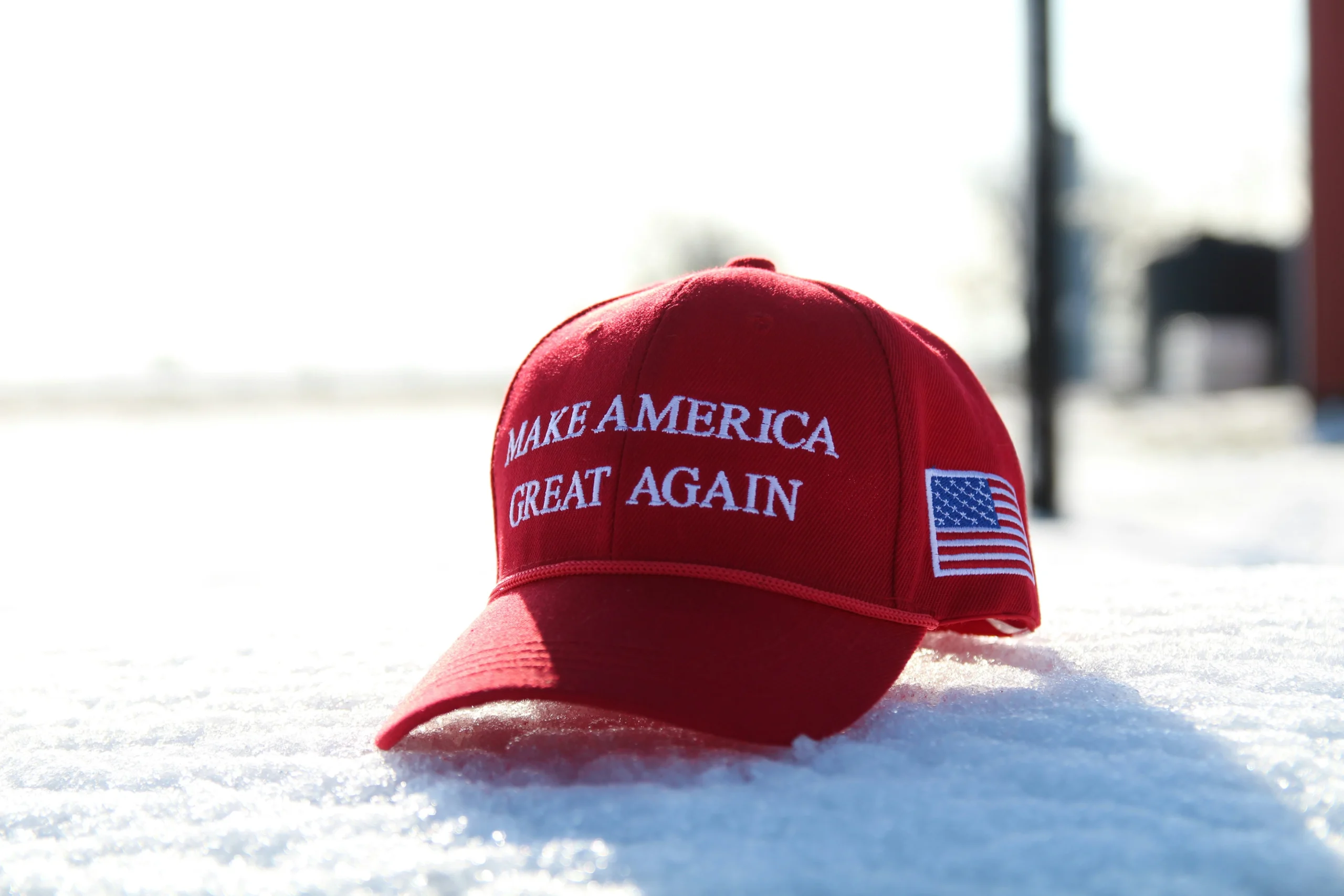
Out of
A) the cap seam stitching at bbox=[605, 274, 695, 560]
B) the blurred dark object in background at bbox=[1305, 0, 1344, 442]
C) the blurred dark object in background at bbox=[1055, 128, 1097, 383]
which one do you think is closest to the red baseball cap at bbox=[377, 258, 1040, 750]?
the cap seam stitching at bbox=[605, 274, 695, 560]

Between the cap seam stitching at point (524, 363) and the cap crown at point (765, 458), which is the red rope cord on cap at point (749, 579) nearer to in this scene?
the cap crown at point (765, 458)

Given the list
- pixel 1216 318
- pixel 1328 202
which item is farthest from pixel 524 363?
pixel 1216 318

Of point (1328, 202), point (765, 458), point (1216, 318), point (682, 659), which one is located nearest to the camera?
point (682, 659)

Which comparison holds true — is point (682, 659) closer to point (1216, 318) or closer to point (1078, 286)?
point (1216, 318)

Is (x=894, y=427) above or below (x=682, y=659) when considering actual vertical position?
above

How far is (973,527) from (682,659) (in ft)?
1.09

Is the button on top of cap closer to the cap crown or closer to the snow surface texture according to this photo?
the cap crown

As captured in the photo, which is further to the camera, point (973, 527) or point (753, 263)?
point (753, 263)

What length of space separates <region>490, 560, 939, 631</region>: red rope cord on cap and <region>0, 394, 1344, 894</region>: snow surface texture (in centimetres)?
9

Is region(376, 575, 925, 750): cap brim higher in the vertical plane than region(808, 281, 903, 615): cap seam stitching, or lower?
lower

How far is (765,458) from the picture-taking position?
0.90 metres

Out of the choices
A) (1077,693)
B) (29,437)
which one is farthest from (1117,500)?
(29,437)

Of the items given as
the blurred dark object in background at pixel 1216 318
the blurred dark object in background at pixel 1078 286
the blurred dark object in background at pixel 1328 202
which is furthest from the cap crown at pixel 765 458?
the blurred dark object in background at pixel 1078 286

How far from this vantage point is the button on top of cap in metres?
1.15
